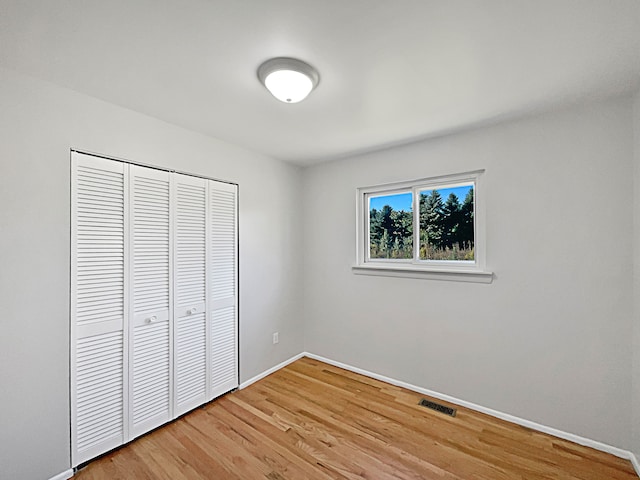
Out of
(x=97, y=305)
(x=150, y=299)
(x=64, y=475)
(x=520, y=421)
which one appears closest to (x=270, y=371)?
(x=150, y=299)

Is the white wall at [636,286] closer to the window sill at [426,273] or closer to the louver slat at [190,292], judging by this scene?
the window sill at [426,273]

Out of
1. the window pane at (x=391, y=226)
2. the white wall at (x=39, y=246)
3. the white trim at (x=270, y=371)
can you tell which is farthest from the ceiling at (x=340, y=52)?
the white trim at (x=270, y=371)

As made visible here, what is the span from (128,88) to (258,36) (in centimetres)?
102

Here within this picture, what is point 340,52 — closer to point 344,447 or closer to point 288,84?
point 288,84

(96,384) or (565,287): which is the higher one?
(565,287)

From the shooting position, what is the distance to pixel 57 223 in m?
1.69

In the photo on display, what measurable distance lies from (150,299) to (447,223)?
267 cm

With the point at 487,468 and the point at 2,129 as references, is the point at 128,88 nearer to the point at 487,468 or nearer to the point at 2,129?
the point at 2,129

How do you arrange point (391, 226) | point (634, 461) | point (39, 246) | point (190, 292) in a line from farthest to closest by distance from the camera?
point (391, 226), point (190, 292), point (634, 461), point (39, 246)

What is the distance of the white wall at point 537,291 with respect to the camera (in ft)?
6.14

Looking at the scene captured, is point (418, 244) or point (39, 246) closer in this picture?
point (39, 246)

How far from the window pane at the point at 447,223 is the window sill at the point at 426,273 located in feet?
0.63

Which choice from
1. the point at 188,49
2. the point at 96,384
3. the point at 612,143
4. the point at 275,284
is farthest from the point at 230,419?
the point at 612,143

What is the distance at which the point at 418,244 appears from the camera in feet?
9.25
